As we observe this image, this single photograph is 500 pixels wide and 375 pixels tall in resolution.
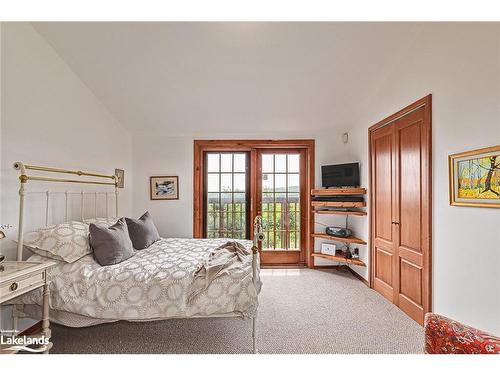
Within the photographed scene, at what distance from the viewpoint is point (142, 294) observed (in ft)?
6.00

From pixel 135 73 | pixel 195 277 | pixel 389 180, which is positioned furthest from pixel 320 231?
pixel 135 73

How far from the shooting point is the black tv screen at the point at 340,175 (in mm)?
3633

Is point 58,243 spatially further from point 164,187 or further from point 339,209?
point 339,209

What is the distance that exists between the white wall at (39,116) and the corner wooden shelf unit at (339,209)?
3249 mm

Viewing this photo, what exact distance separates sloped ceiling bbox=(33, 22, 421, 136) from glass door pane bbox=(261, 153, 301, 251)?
2.85ft

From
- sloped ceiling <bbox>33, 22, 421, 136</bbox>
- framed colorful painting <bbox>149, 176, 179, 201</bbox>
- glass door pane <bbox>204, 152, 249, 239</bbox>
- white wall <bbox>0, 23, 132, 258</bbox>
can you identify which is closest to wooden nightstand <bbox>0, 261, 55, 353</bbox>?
white wall <bbox>0, 23, 132, 258</bbox>

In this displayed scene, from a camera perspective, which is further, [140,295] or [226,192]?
[226,192]

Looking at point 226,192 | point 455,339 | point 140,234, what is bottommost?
point 455,339

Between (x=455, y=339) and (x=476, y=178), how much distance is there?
4.09 ft

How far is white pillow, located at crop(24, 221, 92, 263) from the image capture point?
6.42ft

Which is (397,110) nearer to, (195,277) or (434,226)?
(434,226)

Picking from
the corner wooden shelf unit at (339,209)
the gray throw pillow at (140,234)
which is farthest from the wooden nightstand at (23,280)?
the corner wooden shelf unit at (339,209)

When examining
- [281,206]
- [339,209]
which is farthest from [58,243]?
[339,209]
